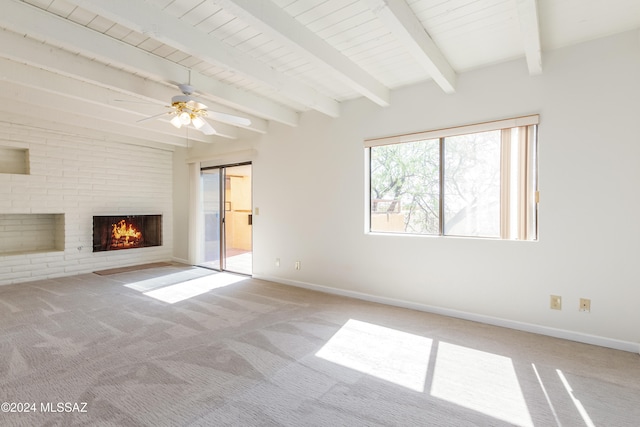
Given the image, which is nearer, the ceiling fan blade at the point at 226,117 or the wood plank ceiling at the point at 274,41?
the wood plank ceiling at the point at 274,41

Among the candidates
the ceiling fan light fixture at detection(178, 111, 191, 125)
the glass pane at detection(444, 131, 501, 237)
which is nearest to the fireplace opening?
the ceiling fan light fixture at detection(178, 111, 191, 125)

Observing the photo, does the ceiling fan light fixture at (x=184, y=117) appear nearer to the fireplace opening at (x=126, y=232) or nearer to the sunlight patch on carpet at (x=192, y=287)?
the sunlight patch on carpet at (x=192, y=287)

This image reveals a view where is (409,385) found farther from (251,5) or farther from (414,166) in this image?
(251,5)

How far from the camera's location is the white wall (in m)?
2.63

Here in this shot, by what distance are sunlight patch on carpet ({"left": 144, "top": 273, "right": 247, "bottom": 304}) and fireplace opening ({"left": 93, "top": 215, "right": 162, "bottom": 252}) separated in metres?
2.10

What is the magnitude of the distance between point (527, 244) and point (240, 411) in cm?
282

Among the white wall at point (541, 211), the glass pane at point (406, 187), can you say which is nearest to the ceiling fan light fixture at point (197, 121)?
the white wall at point (541, 211)

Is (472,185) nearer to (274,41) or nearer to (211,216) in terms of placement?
(274,41)

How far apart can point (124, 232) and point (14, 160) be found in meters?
1.95

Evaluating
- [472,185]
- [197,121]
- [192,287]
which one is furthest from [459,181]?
[192,287]

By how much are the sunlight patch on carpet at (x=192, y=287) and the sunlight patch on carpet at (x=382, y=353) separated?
2.26m

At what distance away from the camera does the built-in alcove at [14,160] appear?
16.3ft

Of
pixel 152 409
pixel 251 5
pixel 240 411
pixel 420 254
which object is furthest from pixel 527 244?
pixel 152 409

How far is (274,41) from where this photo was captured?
8.72 feet
